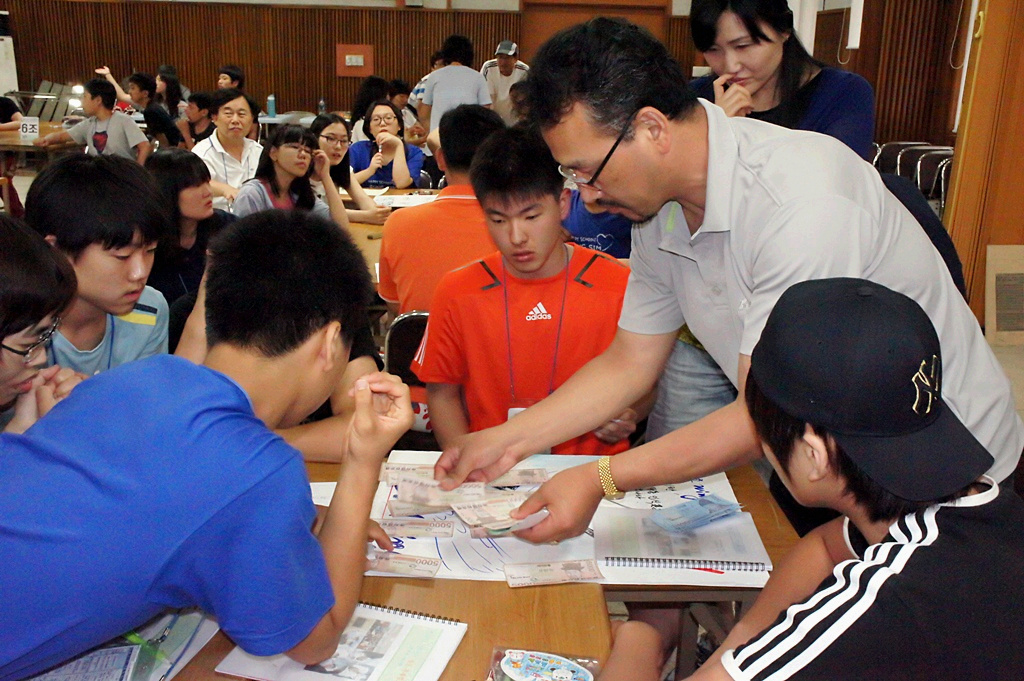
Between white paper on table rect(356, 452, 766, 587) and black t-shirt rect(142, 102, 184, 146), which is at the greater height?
black t-shirt rect(142, 102, 184, 146)

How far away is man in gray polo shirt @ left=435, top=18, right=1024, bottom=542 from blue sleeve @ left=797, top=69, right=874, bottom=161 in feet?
3.00

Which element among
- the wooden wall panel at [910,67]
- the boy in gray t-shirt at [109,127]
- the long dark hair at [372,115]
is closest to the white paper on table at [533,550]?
the long dark hair at [372,115]

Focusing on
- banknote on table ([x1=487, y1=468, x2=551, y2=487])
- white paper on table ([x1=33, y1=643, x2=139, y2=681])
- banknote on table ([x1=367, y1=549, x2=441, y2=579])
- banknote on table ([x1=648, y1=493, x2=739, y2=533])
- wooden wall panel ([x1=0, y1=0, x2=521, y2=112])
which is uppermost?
wooden wall panel ([x1=0, y1=0, x2=521, y2=112])

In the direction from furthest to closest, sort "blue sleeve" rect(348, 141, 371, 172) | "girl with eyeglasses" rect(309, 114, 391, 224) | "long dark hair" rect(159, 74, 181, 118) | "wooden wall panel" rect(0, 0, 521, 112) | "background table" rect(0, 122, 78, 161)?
1. "wooden wall panel" rect(0, 0, 521, 112)
2. "long dark hair" rect(159, 74, 181, 118)
3. "background table" rect(0, 122, 78, 161)
4. "blue sleeve" rect(348, 141, 371, 172)
5. "girl with eyeglasses" rect(309, 114, 391, 224)

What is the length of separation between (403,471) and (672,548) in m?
0.62

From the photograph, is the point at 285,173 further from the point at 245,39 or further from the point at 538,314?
the point at 245,39

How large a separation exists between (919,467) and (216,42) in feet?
45.9

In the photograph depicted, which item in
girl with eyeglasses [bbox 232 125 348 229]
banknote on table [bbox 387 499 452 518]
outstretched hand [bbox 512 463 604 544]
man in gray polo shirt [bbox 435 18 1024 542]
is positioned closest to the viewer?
man in gray polo shirt [bbox 435 18 1024 542]

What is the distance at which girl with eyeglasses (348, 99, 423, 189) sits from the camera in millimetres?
5941

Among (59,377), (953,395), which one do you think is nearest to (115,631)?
(59,377)

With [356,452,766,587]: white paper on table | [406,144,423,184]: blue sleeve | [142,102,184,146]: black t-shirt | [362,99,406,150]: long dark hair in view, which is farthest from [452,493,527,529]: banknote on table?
[142,102,184,146]: black t-shirt

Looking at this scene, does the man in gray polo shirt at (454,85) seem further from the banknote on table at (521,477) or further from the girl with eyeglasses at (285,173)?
the banknote on table at (521,477)

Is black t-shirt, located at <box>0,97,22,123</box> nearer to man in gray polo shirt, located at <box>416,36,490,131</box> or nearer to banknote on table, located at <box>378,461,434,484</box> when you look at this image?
man in gray polo shirt, located at <box>416,36,490,131</box>

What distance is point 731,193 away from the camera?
4.55 ft
